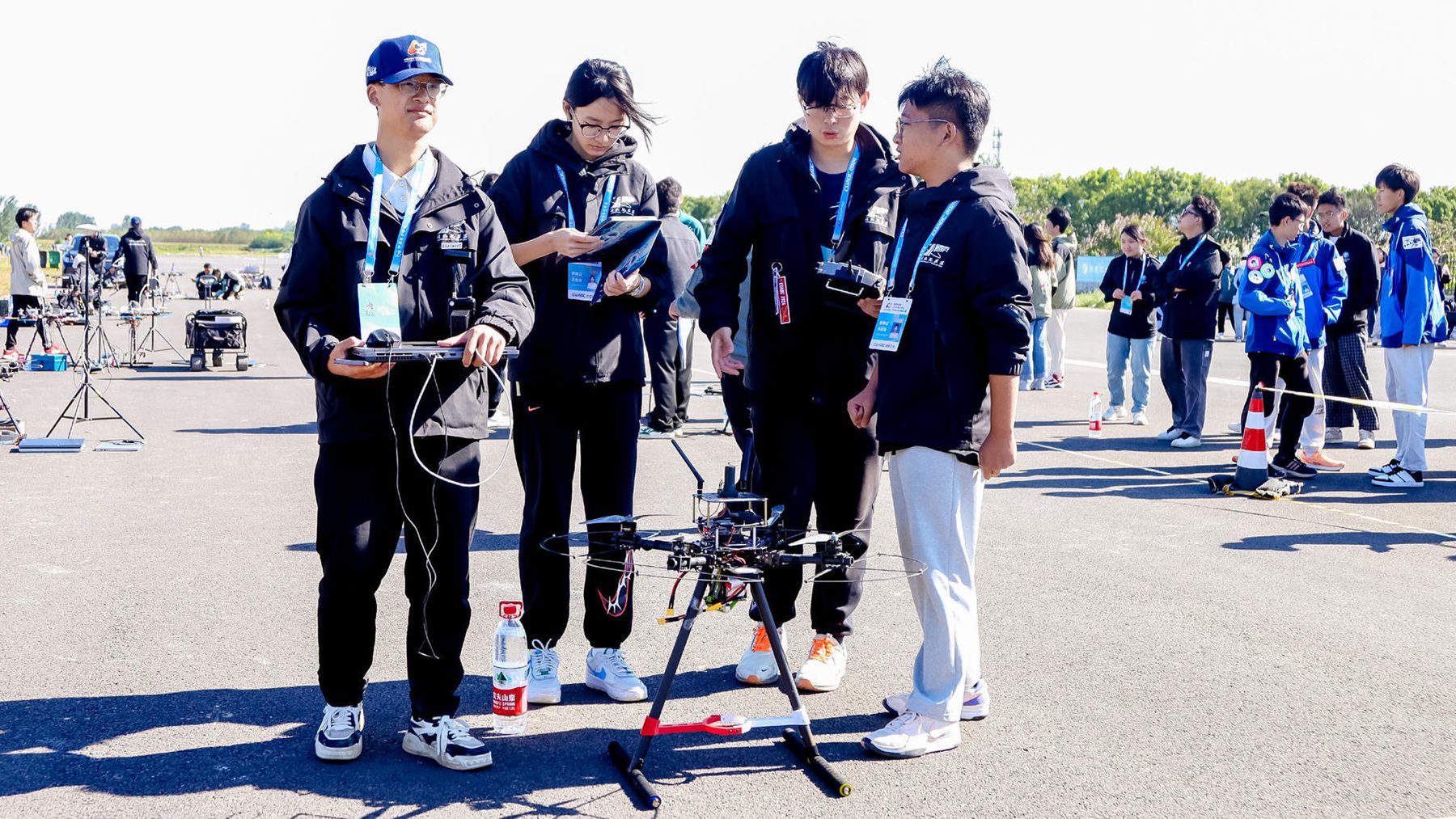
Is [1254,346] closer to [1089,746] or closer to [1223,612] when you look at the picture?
[1223,612]

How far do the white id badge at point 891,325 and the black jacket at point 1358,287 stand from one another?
8495 millimetres

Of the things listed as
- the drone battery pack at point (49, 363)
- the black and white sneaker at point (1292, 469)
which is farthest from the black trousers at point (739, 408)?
the drone battery pack at point (49, 363)

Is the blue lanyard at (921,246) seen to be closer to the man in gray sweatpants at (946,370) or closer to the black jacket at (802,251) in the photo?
the man in gray sweatpants at (946,370)

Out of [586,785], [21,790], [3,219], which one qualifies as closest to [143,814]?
[21,790]

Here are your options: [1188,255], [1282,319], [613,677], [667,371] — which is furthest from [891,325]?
[1188,255]

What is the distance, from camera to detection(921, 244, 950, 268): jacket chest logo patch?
410 cm

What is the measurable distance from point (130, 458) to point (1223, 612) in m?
8.71

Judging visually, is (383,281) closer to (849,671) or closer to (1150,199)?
(849,671)

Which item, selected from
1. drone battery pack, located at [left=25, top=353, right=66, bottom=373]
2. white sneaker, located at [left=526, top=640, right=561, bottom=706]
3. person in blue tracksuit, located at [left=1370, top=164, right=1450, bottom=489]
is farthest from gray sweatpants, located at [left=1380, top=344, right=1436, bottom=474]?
drone battery pack, located at [left=25, top=353, right=66, bottom=373]

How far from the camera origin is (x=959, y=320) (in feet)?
13.5

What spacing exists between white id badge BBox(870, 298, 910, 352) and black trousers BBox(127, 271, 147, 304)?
23886mm

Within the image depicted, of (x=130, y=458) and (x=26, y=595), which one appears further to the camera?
(x=130, y=458)

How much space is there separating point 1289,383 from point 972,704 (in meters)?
6.99

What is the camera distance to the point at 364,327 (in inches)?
149
